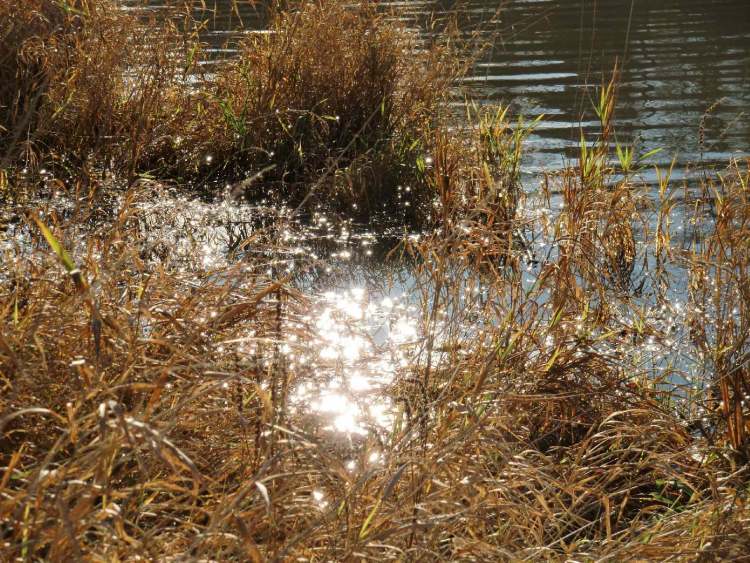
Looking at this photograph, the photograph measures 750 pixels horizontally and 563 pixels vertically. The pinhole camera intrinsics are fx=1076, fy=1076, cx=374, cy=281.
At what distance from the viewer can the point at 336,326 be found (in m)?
3.18

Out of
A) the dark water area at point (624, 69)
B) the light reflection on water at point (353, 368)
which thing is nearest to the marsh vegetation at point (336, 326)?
the light reflection on water at point (353, 368)

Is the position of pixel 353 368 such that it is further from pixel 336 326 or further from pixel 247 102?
pixel 247 102

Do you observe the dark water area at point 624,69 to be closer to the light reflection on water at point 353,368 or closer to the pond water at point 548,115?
the pond water at point 548,115

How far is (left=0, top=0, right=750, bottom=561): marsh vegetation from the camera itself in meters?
1.88

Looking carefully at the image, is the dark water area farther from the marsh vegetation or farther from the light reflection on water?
the light reflection on water

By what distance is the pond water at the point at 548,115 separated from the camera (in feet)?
8.92

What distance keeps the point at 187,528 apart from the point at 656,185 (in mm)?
4237

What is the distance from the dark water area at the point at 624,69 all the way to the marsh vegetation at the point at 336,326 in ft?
1.32

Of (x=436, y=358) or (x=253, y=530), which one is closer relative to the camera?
(x=253, y=530)

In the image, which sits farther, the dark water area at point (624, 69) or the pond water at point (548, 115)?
the dark water area at point (624, 69)

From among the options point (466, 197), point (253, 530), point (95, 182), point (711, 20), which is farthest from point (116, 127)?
point (711, 20)

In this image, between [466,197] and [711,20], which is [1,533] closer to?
[466,197]

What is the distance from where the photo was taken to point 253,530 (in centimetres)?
183

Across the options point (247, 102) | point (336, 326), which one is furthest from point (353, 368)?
point (247, 102)
